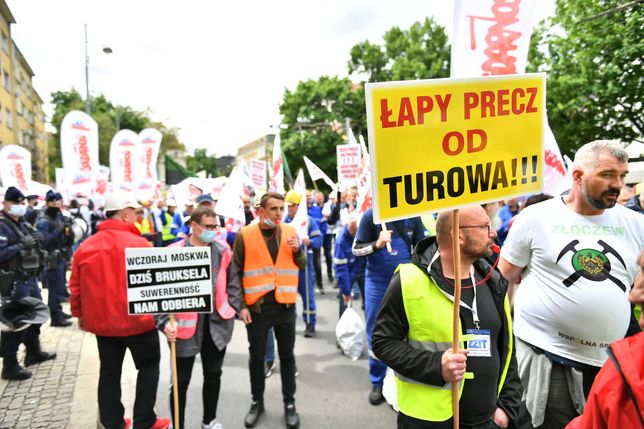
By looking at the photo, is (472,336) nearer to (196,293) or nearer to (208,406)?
(196,293)

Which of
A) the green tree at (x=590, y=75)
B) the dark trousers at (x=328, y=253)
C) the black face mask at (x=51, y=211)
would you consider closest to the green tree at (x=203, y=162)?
the green tree at (x=590, y=75)

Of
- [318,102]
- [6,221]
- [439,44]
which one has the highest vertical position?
[439,44]

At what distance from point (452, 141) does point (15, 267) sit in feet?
16.8

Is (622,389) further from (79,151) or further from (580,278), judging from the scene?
(79,151)

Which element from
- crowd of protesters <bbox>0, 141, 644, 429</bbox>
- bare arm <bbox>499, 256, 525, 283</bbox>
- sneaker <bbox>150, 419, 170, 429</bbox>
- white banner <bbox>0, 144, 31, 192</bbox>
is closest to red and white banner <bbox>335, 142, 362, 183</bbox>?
crowd of protesters <bbox>0, 141, 644, 429</bbox>

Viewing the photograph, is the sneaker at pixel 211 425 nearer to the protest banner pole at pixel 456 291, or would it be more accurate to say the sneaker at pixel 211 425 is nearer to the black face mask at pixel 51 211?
the protest banner pole at pixel 456 291

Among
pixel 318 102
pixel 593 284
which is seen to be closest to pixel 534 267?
pixel 593 284

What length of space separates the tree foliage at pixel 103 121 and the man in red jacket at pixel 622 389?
35560mm

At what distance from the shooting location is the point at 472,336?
2055 millimetres

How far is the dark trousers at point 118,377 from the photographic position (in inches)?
134

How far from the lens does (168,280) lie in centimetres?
302

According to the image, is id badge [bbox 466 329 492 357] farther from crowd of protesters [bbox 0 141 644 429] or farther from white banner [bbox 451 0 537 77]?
white banner [bbox 451 0 537 77]

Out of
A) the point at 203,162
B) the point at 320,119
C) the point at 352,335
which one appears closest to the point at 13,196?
the point at 352,335

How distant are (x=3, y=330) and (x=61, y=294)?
259cm
